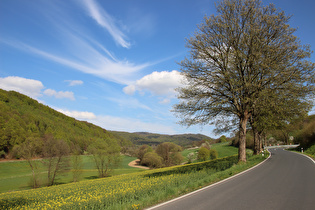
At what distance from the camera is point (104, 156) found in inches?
2014

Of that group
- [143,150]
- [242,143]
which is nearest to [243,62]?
[242,143]

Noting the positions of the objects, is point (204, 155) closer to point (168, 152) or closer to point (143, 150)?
point (168, 152)

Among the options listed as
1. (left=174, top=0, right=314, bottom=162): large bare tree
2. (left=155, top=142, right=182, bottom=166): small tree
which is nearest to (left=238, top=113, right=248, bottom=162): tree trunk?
(left=174, top=0, right=314, bottom=162): large bare tree

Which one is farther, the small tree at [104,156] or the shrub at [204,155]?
the shrub at [204,155]

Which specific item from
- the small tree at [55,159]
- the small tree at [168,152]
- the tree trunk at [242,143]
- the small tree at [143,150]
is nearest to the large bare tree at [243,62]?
the tree trunk at [242,143]

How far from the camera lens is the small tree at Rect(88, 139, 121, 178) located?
5125cm

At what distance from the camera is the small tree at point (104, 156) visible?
51.2m

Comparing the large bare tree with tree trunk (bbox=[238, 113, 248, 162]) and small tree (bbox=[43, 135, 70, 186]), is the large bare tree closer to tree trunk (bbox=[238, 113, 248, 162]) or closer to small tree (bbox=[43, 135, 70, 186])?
tree trunk (bbox=[238, 113, 248, 162])

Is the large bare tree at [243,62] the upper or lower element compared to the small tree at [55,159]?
upper

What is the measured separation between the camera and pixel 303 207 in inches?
215

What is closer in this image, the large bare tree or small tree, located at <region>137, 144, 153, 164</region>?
the large bare tree

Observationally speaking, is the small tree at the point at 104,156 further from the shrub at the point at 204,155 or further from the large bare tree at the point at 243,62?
the large bare tree at the point at 243,62

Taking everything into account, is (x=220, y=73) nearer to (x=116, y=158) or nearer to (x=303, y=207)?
(x=303, y=207)

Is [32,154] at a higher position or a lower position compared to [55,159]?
higher
